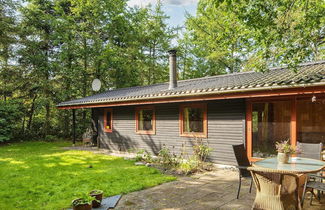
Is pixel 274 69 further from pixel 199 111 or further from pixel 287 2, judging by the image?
pixel 199 111

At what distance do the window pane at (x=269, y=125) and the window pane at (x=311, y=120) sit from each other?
245 millimetres

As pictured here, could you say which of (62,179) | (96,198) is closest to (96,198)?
(96,198)

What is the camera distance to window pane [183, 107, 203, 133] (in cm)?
746

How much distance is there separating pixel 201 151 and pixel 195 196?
286cm

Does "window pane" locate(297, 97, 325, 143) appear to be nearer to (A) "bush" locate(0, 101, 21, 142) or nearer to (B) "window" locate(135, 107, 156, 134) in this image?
(B) "window" locate(135, 107, 156, 134)

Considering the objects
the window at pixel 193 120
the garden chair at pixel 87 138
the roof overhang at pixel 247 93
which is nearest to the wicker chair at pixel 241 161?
the roof overhang at pixel 247 93

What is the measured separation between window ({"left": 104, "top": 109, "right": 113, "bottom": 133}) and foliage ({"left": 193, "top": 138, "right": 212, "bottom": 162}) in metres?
4.96

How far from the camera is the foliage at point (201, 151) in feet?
22.7

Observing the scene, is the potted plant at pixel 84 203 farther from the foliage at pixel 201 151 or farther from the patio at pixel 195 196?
the foliage at pixel 201 151

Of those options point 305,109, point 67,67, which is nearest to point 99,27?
point 67,67

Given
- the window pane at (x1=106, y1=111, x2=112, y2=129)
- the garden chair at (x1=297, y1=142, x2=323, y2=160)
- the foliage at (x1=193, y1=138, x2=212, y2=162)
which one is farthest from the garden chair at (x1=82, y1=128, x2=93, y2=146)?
the garden chair at (x1=297, y1=142, x2=323, y2=160)

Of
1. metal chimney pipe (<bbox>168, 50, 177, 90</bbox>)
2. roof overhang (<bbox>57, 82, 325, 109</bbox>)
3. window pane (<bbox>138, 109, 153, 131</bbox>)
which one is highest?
metal chimney pipe (<bbox>168, 50, 177, 90</bbox>)

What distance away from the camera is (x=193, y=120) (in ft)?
25.1

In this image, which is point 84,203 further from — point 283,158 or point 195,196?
point 283,158
